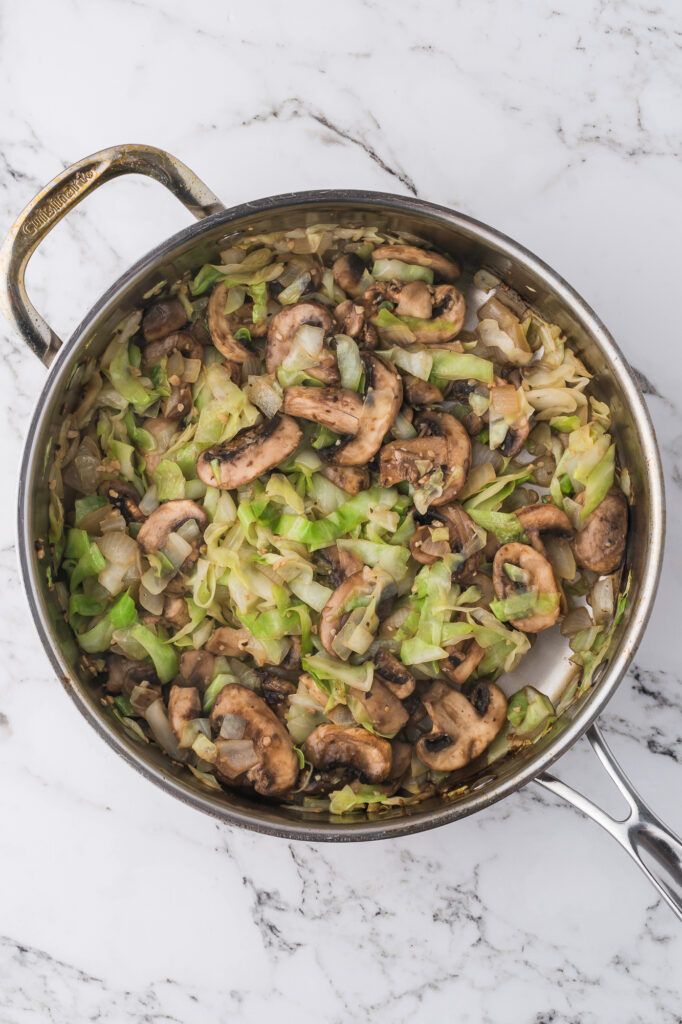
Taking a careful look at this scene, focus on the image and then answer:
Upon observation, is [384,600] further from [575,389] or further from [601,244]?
[601,244]

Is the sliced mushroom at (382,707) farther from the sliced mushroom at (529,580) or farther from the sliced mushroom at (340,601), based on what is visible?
the sliced mushroom at (529,580)

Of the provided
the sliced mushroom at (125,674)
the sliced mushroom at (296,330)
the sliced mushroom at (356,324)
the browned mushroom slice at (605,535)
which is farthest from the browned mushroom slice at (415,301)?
the sliced mushroom at (125,674)

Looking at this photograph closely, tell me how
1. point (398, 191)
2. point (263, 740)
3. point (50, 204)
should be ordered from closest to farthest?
point (50, 204) → point (263, 740) → point (398, 191)

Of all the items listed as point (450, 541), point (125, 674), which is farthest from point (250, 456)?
point (125, 674)

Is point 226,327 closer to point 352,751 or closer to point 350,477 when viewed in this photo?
point 350,477

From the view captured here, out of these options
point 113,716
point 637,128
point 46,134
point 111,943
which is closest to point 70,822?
point 111,943

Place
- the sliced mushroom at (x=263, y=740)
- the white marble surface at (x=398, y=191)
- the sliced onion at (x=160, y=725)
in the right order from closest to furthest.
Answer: the sliced mushroom at (x=263, y=740), the sliced onion at (x=160, y=725), the white marble surface at (x=398, y=191)

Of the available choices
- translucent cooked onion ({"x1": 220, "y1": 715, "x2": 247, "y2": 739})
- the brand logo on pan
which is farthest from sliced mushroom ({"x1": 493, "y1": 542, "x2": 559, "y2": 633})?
the brand logo on pan

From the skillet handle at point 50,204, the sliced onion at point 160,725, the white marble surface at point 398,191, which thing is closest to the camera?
the skillet handle at point 50,204
